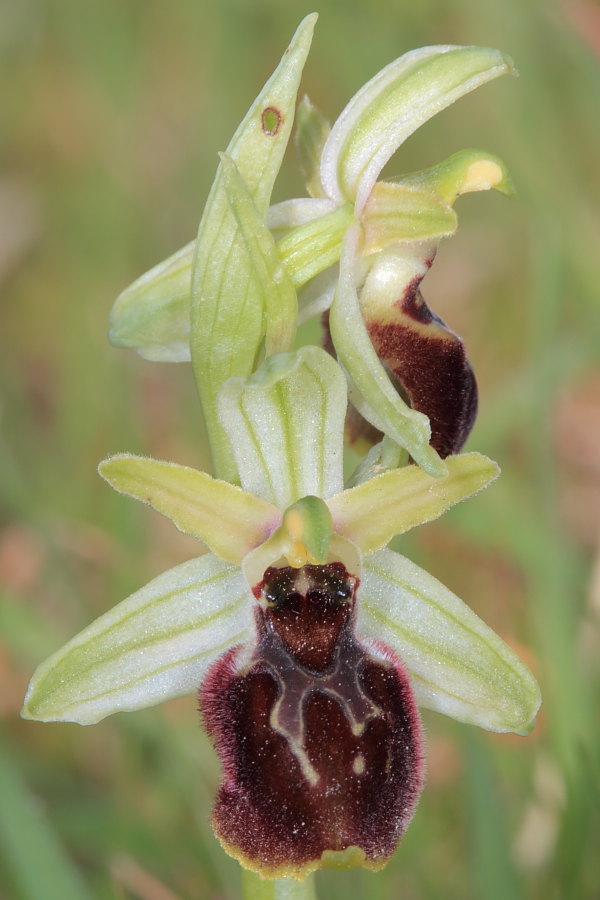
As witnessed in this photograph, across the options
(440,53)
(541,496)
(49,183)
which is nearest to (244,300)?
(440,53)

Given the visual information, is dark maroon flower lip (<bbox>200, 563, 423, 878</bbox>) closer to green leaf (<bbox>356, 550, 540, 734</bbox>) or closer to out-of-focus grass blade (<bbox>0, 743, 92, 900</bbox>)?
green leaf (<bbox>356, 550, 540, 734</bbox>)

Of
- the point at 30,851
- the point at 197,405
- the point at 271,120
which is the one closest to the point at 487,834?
the point at 30,851

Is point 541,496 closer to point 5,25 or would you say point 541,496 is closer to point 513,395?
point 513,395

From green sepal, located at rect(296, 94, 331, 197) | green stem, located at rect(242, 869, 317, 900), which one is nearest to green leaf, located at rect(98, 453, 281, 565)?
green stem, located at rect(242, 869, 317, 900)

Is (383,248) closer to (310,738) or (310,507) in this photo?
(310,507)

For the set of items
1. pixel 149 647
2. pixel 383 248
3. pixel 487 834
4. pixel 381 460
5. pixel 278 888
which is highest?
pixel 383 248

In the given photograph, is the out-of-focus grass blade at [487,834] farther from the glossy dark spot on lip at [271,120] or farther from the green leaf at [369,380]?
the glossy dark spot on lip at [271,120]

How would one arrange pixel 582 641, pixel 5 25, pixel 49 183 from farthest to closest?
pixel 5 25, pixel 49 183, pixel 582 641
